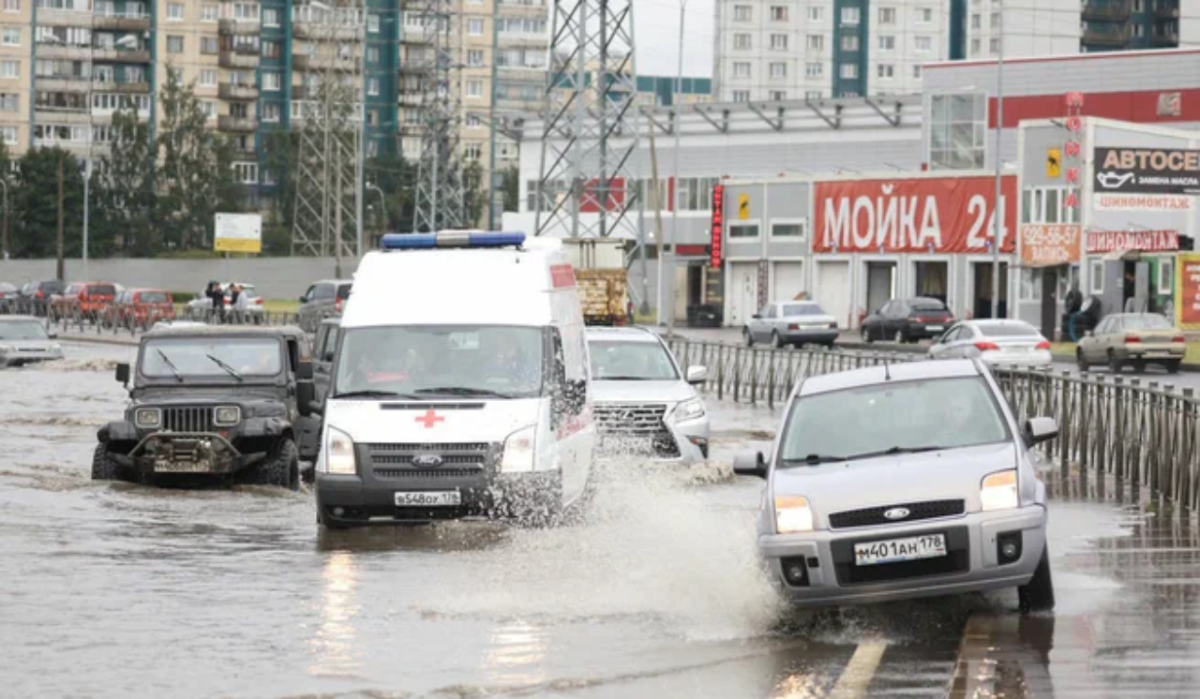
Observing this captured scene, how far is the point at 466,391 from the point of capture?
17.6 m

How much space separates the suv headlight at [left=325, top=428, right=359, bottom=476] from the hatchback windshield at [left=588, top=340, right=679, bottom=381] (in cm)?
683

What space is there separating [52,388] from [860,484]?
34.5 metres

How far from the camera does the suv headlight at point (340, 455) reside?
670 inches

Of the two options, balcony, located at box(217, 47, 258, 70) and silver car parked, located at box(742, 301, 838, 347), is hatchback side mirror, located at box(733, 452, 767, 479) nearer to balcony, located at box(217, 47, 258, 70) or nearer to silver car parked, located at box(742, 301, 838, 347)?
silver car parked, located at box(742, 301, 838, 347)

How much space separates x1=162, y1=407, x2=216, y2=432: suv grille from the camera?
21531mm

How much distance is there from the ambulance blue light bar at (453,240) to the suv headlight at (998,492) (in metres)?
7.53

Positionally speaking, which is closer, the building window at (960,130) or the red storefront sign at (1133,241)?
the red storefront sign at (1133,241)

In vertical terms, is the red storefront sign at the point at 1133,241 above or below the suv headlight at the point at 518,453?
above

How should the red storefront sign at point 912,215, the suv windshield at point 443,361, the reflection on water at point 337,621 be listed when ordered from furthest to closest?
the red storefront sign at point 912,215
the suv windshield at point 443,361
the reflection on water at point 337,621

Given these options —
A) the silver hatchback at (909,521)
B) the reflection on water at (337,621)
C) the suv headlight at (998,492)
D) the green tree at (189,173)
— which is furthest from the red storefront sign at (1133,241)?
the green tree at (189,173)

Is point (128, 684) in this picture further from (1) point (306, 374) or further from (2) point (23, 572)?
(1) point (306, 374)

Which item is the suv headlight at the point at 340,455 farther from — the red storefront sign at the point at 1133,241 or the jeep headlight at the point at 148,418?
the red storefront sign at the point at 1133,241

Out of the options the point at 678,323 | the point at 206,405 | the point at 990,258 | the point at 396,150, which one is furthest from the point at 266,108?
the point at 206,405

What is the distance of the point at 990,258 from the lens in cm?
7812
